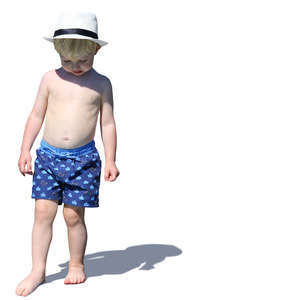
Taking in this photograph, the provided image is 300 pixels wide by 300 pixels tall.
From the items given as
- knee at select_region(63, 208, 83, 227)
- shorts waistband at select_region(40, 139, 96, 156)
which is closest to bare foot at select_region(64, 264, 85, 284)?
knee at select_region(63, 208, 83, 227)

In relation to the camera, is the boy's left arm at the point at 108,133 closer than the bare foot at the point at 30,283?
No

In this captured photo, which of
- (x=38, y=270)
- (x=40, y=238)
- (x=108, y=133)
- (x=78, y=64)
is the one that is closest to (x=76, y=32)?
(x=78, y=64)

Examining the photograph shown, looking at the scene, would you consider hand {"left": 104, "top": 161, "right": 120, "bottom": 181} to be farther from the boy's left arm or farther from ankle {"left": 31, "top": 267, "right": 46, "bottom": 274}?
ankle {"left": 31, "top": 267, "right": 46, "bottom": 274}

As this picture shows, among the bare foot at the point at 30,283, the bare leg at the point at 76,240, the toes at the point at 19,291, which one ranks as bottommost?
the toes at the point at 19,291

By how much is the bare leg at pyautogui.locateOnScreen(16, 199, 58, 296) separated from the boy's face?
90cm

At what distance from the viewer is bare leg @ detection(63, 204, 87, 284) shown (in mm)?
6043

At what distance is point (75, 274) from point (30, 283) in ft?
1.08

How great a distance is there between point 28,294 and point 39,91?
136 cm

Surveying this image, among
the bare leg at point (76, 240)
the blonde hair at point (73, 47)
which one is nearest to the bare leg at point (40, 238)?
the bare leg at point (76, 240)

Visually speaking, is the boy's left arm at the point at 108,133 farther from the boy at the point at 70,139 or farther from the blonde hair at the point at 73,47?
the blonde hair at the point at 73,47

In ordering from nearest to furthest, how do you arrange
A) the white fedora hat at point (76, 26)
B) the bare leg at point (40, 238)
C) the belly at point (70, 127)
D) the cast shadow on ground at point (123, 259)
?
1. the white fedora hat at point (76, 26)
2. the belly at point (70, 127)
3. the bare leg at point (40, 238)
4. the cast shadow on ground at point (123, 259)

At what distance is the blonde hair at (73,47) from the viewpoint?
5773 millimetres

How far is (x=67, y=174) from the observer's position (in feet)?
19.5

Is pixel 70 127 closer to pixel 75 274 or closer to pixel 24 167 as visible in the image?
pixel 24 167
